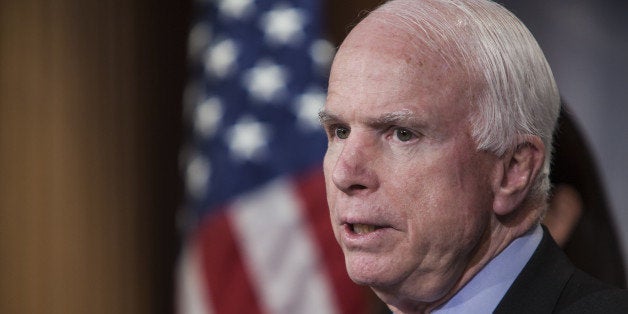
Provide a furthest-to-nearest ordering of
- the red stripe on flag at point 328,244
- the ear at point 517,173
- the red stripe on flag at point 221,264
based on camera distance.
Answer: the red stripe on flag at point 221,264 < the red stripe on flag at point 328,244 < the ear at point 517,173

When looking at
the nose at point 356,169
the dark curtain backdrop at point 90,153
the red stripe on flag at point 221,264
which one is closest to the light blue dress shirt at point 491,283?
the nose at point 356,169

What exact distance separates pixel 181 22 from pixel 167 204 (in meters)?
0.69

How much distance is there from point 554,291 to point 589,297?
0.20ft

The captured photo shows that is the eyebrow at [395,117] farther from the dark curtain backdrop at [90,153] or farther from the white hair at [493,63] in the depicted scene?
the dark curtain backdrop at [90,153]

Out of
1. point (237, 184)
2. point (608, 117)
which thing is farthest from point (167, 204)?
point (608, 117)

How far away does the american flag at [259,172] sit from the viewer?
2.92 metres

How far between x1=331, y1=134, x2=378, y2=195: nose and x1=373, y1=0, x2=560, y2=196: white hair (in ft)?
0.56

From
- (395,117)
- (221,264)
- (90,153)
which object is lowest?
(90,153)

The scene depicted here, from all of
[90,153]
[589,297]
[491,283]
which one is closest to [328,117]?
[491,283]

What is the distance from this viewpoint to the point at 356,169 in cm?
149

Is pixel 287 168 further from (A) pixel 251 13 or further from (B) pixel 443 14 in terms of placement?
(B) pixel 443 14

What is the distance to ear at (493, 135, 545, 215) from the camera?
1.54m

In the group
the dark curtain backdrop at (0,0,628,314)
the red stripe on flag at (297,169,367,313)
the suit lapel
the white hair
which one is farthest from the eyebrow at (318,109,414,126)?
the dark curtain backdrop at (0,0,628,314)

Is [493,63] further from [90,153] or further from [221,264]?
[90,153]
